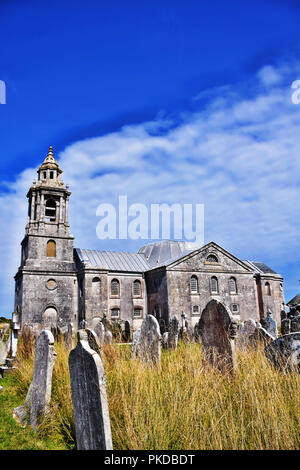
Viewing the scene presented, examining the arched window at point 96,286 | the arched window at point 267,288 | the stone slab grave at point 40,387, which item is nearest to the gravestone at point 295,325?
the stone slab grave at point 40,387

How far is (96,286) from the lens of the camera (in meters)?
30.2

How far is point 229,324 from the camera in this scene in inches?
251

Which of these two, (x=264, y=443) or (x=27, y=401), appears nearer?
(x=264, y=443)

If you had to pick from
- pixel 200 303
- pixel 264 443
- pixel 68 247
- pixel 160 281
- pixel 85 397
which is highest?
pixel 68 247

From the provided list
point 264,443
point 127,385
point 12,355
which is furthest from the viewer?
point 12,355

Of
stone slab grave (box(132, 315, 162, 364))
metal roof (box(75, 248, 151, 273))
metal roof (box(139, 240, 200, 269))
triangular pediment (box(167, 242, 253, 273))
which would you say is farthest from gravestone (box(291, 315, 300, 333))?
metal roof (box(139, 240, 200, 269))

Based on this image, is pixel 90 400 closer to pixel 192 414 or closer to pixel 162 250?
pixel 192 414

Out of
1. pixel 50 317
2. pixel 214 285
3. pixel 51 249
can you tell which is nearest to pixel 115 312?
pixel 50 317

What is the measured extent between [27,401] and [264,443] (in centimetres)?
484

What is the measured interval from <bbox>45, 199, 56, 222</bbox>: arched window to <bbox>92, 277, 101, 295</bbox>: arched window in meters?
7.17

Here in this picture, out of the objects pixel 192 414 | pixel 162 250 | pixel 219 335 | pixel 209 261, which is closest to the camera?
pixel 192 414

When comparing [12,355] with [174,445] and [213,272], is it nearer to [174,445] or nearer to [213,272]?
[174,445]

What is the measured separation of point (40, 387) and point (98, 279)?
80.6 feet
